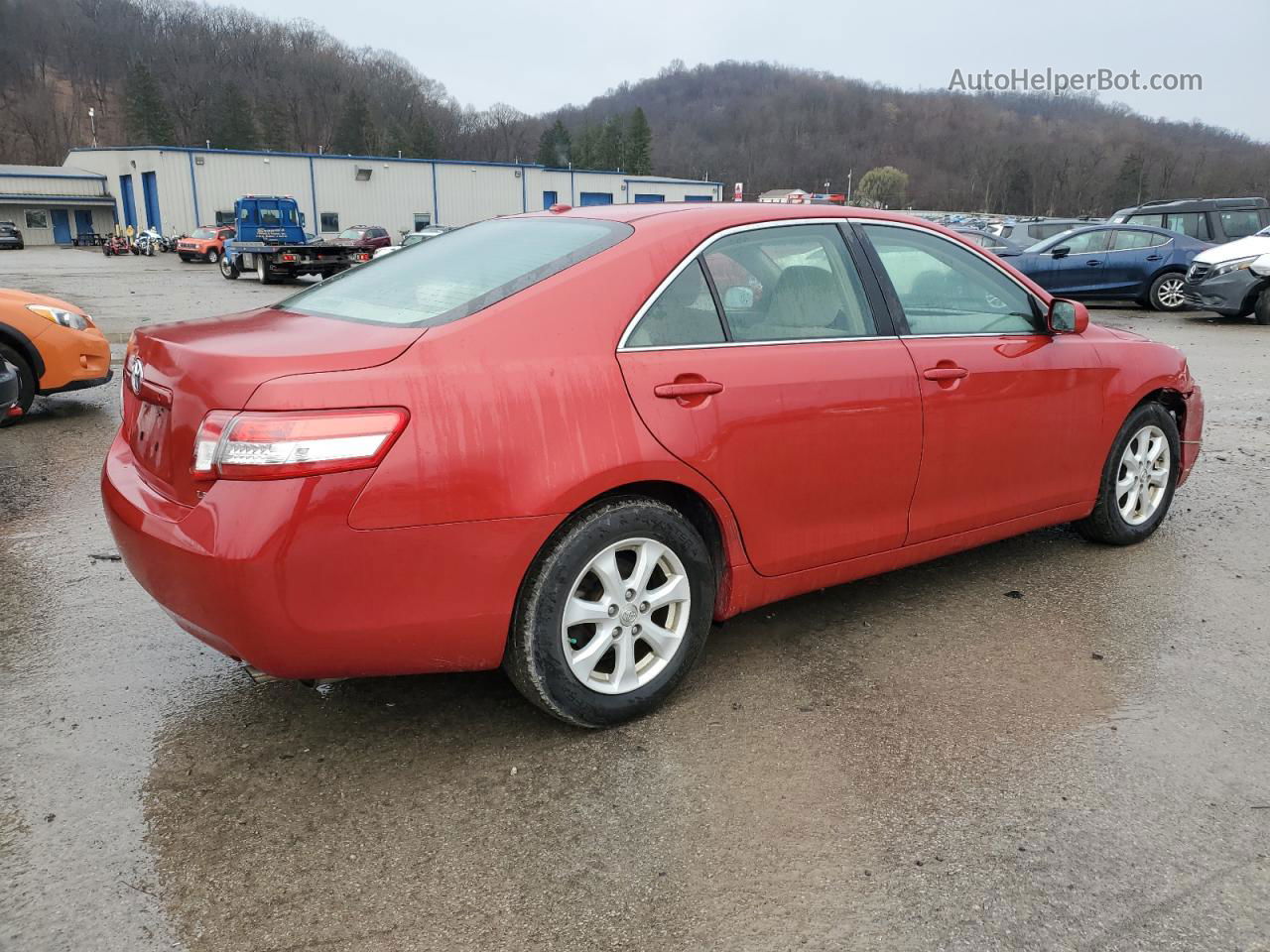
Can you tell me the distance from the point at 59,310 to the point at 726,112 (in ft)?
480

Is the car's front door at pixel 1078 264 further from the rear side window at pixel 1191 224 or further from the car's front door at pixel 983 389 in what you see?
the car's front door at pixel 983 389

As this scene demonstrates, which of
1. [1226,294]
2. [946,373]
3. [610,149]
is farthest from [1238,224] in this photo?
[610,149]

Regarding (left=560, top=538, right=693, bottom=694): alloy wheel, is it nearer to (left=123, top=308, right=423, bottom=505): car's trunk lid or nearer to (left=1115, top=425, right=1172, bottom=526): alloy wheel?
(left=123, top=308, right=423, bottom=505): car's trunk lid

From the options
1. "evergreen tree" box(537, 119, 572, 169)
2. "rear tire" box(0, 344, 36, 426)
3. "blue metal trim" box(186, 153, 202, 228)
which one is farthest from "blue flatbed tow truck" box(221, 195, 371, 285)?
"evergreen tree" box(537, 119, 572, 169)

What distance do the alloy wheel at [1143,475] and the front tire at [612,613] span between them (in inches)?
97.7

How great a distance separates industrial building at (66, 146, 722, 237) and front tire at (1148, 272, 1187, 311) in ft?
144

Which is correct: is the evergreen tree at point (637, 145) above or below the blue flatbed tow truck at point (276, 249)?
above

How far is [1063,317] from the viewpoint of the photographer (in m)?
3.93

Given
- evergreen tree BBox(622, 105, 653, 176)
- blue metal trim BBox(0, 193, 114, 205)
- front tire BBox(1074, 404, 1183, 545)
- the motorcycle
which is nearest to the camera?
front tire BBox(1074, 404, 1183, 545)

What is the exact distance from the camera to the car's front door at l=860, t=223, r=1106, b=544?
3.51 meters

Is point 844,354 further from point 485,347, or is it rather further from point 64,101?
point 64,101

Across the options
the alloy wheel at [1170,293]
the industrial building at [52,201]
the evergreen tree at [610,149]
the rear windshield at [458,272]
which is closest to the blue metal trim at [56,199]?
the industrial building at [52,201]

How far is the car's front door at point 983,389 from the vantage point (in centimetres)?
351

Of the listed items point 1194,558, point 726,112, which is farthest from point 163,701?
point 726,112
